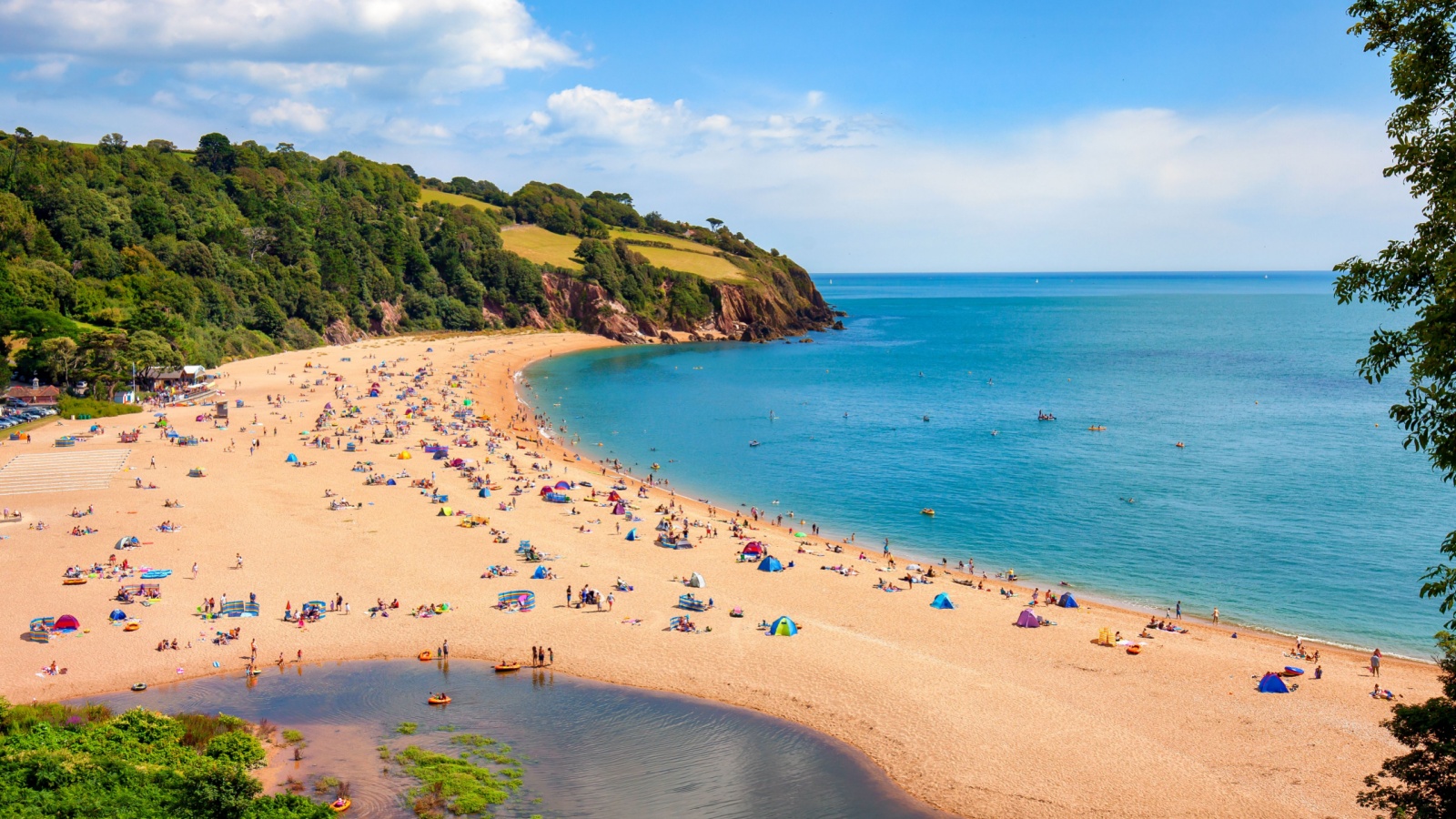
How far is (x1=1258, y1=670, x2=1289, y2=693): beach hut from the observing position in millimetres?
26188

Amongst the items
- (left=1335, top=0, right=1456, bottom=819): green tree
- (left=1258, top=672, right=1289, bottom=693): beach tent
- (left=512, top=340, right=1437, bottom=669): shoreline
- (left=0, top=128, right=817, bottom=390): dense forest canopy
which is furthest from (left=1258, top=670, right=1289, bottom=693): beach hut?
(left=0, top=128, right=817, bottom=390): dense forest canopy

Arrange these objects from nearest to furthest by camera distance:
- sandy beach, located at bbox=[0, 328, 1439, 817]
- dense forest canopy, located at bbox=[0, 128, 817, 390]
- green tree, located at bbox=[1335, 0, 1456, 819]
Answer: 1. green tree, located at bbox=[1335, 0, 1456, 819]
2. sandy beach, located at bbox=[0, 328, 1439, 817]
3. dense forest canopy, located at bbox=[0, 128, 817, 390]

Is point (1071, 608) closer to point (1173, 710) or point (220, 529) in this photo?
point (1173, 710)

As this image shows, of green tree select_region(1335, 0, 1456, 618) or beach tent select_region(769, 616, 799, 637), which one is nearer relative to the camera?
green tree select_region(1335, 0, 1456, 618)

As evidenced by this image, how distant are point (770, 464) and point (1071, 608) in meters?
27.6

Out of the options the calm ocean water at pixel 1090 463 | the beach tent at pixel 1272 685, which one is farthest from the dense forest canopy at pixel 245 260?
the beach tent at pixel 1272 685

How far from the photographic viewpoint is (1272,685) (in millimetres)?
26250

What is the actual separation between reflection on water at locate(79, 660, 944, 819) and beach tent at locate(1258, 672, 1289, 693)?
493 inches

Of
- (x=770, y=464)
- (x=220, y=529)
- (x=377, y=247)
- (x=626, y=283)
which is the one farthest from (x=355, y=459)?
(x=626, y=283)

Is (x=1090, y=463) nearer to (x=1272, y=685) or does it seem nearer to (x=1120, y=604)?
(x=1120, y=604)

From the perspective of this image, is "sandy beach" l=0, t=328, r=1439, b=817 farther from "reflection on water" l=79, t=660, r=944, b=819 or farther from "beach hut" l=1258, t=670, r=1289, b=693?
"reflection on water" l=79, t=660, r=944, b=819

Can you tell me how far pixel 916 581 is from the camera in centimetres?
3622

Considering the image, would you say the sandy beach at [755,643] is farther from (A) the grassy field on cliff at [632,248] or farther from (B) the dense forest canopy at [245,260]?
(A) the grassy field on cliff at [632,248]

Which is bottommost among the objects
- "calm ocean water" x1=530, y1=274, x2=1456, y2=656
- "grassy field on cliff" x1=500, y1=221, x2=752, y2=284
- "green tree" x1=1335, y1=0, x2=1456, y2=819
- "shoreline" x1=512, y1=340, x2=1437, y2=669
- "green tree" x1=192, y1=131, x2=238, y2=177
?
"shoreline" x1=512, y1=340, x2=1437, y2=669
